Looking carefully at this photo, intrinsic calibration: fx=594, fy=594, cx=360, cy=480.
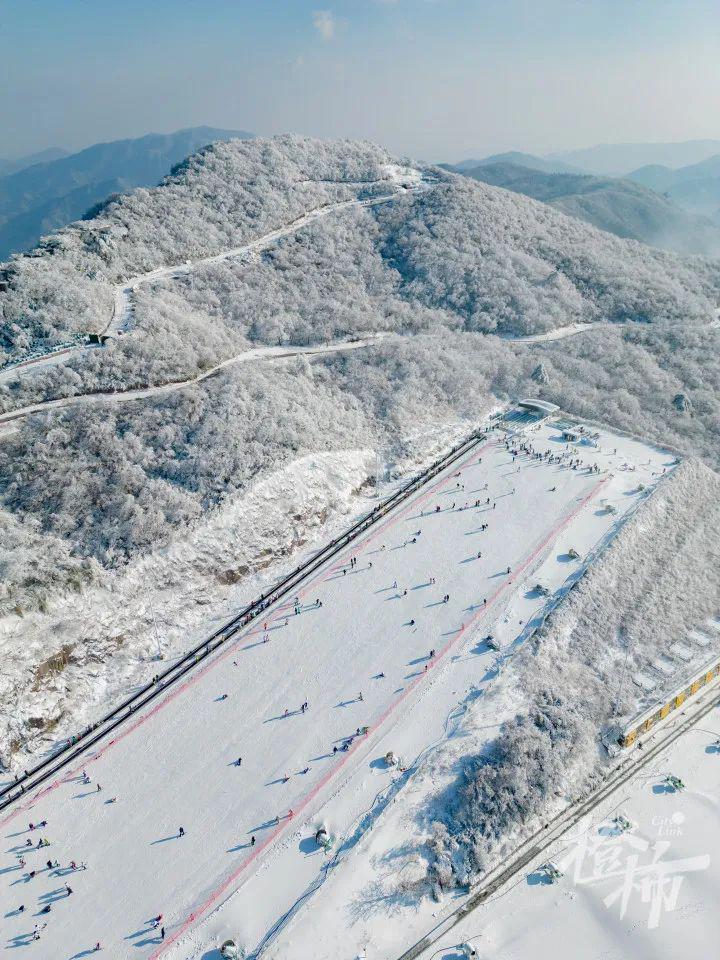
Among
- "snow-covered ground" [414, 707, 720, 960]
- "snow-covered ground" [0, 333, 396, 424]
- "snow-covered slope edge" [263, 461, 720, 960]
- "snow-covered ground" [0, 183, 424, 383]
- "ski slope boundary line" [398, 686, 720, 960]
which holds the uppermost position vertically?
"snow-covered ground" [0, 183, 424, 383]

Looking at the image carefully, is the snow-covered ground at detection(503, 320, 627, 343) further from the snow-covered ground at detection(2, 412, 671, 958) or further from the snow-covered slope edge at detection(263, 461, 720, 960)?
the snow-covered slope edge at detection(263, 461, 720, 960)

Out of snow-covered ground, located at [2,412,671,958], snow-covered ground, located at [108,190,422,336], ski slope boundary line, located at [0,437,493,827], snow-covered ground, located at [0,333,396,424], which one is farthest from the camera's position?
snow-covered ground, located at [108,190,422,336]

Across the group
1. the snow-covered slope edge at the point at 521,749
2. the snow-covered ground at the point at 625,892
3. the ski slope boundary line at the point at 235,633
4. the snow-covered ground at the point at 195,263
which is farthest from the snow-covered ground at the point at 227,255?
the snow-covered ground at the point at 625,892

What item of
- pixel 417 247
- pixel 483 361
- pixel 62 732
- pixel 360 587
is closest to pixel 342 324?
pixel 483 361

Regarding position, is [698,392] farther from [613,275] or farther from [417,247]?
[417,247]

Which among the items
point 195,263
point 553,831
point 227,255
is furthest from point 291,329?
point 553,831

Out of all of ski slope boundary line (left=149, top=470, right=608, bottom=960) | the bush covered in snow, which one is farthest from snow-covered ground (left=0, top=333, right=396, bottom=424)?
the bush covered in snow
